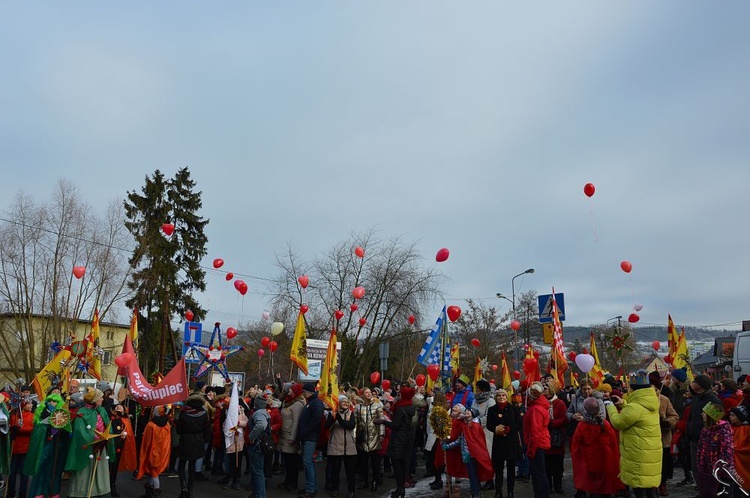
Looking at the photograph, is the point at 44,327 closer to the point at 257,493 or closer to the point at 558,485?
the point at 257,493

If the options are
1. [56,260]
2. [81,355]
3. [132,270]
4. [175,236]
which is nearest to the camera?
[81,355]

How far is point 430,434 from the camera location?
12578mm

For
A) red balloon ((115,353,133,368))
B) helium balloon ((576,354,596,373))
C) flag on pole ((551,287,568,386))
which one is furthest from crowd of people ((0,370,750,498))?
flag on pole ((551,287,568,386))

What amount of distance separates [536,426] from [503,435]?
2.14ft

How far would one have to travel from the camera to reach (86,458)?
8.56 metres

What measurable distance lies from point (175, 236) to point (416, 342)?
2048 centimetres

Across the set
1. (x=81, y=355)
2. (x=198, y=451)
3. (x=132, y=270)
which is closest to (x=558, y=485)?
(x=198, y=451)

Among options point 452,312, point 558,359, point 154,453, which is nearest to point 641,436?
point 558,359

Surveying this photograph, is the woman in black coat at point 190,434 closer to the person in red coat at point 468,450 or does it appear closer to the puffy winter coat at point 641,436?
the person in red coat at point 468,450

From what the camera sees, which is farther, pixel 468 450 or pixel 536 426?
pixel 468 450

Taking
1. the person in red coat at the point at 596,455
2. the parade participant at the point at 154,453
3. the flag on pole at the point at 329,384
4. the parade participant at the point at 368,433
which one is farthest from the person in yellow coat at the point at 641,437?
the parade participant at the point at 154,453

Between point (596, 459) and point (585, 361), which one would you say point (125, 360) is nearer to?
point (596, 459)

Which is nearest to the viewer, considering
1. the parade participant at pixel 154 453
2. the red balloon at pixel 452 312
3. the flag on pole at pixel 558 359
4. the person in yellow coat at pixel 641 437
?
the person in yellow coat at pixel 641 437

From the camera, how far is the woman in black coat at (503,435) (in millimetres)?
9719
